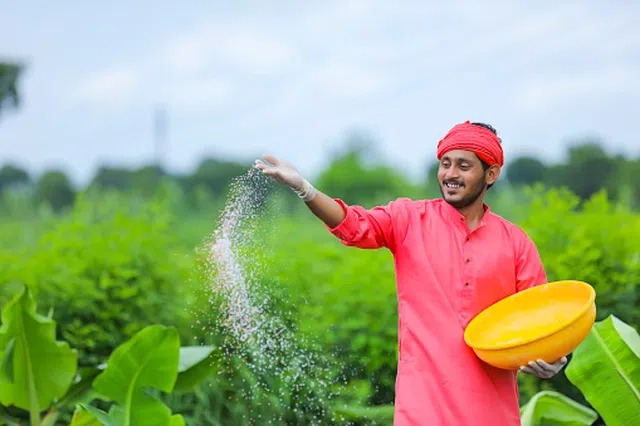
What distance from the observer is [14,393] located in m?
4.45

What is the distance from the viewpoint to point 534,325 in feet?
10.1

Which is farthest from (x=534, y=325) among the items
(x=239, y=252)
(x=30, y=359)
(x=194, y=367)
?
(x=30, y=359)

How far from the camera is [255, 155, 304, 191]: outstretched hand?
2.99 meters

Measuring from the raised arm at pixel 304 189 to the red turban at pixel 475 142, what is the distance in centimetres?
42

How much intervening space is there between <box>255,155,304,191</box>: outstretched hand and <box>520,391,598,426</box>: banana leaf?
6.80 ft

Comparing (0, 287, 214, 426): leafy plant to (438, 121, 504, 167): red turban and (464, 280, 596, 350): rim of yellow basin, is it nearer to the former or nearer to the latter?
(464, 280, 596, 350): rim of yellow basin

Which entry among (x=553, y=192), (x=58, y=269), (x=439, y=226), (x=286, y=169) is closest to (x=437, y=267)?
(x=439, y=226)

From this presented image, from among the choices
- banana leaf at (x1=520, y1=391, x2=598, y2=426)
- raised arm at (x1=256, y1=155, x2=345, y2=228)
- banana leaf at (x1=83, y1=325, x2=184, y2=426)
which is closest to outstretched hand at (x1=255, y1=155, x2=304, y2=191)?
raised arm at (x1=256, y1=155, x2=345, y2=228)

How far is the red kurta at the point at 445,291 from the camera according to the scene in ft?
10.0

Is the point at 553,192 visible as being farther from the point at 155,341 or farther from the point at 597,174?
the point at 597,174

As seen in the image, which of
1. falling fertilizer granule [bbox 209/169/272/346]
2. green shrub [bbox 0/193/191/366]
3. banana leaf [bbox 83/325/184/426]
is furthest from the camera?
green shrub [bbox 0/193/191/366]

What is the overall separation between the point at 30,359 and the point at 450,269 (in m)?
2.26

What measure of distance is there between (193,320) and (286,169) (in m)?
2.24

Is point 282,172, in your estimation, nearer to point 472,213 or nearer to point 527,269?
point 472,213
